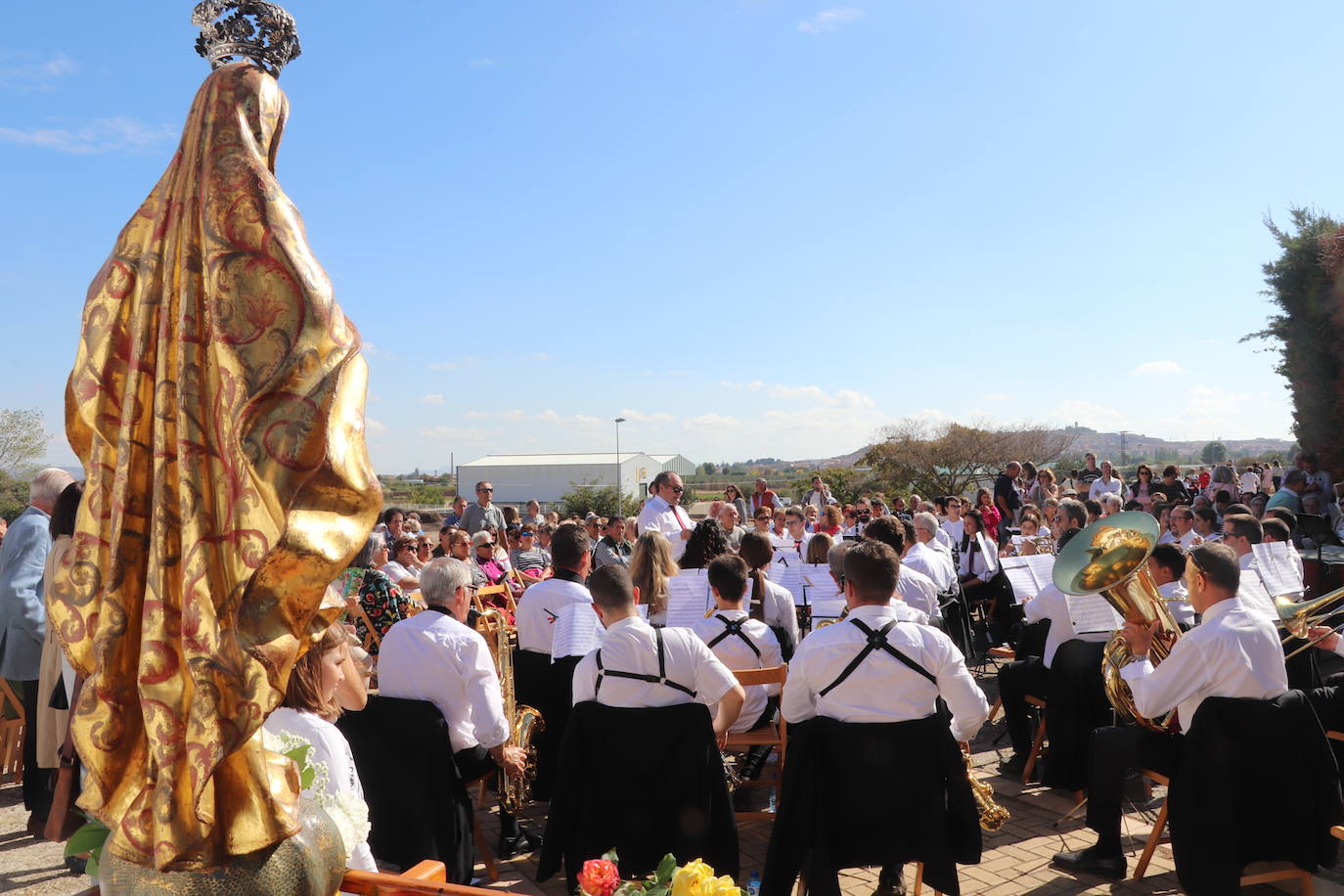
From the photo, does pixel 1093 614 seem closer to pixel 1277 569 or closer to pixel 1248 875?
pixel 1277 569

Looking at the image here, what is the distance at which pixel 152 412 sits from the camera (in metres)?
1.74

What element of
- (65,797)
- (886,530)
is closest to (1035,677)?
(886,530)

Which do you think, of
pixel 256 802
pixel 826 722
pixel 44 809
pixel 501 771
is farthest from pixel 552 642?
pixel 256 802

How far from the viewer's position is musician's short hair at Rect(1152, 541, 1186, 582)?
5.72m

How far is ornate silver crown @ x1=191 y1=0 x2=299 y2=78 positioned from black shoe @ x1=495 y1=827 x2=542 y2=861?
4.76m

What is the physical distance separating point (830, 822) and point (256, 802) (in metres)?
3.01

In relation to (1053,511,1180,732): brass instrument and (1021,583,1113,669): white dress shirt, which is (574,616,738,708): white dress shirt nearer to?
(1053,511,1180,732): brass instrument

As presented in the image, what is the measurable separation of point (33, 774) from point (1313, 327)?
24104 mm

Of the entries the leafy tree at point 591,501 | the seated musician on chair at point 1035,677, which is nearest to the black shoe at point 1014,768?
the seated musician on chair at point 1035,677

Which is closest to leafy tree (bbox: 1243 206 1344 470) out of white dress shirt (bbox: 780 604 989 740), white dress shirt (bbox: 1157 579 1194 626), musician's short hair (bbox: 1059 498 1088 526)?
musician's short hair (bbox: 1059 498 1088 526)

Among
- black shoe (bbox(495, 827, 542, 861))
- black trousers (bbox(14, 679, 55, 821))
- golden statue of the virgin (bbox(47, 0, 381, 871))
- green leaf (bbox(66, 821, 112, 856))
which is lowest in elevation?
black shoe (bbox(495, 827, 542, 861))

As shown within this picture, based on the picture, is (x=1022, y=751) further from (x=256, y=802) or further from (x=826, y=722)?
(x=256, y=802)

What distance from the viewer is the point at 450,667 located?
462cm

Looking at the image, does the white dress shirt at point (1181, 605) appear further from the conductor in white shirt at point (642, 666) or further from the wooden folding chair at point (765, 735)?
the conductor in white shirt at point (642, 666)
